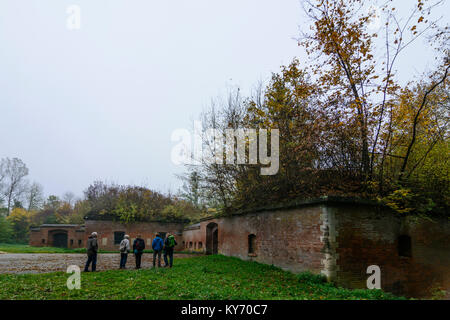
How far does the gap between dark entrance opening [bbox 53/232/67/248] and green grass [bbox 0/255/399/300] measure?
2763 centimetres

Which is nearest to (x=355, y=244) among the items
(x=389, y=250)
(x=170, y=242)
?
(x=389, y=250)

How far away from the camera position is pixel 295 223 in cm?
1100

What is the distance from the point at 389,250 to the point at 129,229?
22399mm

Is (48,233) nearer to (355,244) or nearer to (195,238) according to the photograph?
(195,238)

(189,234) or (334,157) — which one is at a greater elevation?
(334,157)

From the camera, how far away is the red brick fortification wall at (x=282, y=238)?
9867 mm

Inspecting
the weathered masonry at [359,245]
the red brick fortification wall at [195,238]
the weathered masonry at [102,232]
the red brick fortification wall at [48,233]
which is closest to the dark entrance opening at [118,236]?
the weathered masonry at [102,232]

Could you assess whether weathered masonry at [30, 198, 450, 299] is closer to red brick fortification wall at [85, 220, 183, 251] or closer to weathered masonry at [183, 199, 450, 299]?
weathered masonry at [183, 199, 450, 299]

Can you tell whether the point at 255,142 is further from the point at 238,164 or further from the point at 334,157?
the point at 334,157

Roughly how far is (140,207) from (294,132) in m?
20.0

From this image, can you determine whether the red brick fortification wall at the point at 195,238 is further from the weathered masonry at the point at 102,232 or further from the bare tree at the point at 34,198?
the bare tree at the point at 34,198

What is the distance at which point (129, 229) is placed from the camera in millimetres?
26906
